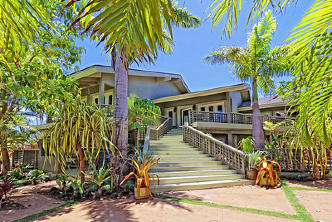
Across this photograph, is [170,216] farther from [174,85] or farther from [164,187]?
[174,85]

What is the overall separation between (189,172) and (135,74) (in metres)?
11.9

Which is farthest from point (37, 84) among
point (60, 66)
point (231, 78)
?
point (231, 78)

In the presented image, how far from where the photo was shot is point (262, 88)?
44.3 feet

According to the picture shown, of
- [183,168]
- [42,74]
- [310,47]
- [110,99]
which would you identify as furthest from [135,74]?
[310,47]

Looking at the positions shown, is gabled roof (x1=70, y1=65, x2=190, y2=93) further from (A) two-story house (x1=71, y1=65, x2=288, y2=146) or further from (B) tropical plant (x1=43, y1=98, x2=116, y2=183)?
(B) tropical plant (x1=43, y1=98, x2=116, y2=183)

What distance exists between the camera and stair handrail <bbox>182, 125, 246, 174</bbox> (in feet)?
32.1

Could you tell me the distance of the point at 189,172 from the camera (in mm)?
8953

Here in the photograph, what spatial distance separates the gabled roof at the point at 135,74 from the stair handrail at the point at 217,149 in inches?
280

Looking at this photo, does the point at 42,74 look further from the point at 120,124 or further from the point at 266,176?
the point at 266,176

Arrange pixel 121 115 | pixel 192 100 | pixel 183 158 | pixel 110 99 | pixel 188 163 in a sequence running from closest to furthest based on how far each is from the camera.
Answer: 1. pixel 121 115
2. pixel 188 163
3. pixel 183 158
4. pixel 110 99
5. pixel 192 100

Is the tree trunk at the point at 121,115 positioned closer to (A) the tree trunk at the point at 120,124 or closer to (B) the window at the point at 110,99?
(A) the tree trunk at the point at 120,124

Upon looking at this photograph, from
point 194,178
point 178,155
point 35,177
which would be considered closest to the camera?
point 194,178

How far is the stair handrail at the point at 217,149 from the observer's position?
385 inches

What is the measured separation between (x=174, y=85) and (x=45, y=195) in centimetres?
1774
